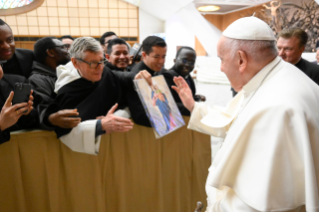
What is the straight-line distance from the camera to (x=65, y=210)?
6.53ft

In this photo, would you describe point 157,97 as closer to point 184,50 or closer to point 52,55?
point 184,50

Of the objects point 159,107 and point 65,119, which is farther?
point 159,107

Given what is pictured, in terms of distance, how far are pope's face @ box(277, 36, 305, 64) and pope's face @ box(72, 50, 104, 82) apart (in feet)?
7.51

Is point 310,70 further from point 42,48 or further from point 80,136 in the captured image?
point 42,48

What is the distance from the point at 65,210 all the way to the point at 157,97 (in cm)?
136

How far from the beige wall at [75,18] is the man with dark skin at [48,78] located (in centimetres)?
1414

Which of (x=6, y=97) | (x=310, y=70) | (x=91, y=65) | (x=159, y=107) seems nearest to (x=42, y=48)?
(x=6, y=97)

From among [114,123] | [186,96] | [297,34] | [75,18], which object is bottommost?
[114,123]

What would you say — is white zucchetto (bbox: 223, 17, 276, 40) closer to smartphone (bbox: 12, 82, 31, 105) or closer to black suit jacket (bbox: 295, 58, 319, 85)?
smartphone (bbox: 12, 82, 31, 105)

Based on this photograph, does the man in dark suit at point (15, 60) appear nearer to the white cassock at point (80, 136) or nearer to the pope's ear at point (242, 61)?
the white cassock at point (80, 136)

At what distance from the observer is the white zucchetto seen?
1231 millimetres

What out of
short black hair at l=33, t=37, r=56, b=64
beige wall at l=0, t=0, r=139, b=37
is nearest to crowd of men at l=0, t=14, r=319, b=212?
short black hair at l=33, t=37, r=56, b=64

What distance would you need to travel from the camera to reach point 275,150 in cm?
102

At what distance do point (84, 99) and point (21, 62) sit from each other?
1.14 metres
